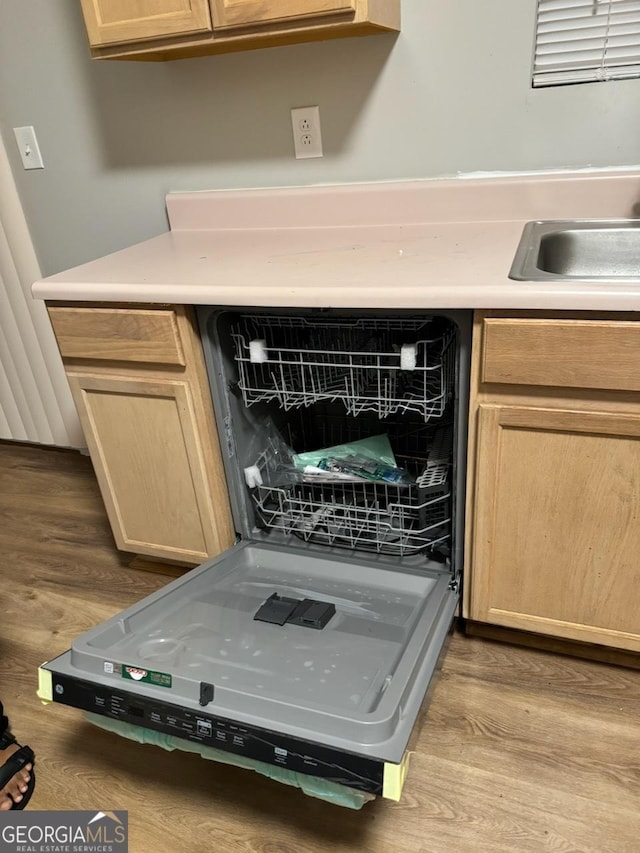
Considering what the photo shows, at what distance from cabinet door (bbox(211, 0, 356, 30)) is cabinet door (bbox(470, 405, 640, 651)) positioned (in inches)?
34.3

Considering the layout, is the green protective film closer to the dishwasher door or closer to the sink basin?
the dishwasher door

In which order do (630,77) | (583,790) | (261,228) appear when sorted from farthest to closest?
(261,228) < (630,77) < (583,790)

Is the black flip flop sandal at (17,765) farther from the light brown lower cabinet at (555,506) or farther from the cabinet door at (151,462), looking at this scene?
the light brown lower cabinet at (555,506)

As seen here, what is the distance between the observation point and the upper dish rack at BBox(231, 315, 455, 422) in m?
1.35

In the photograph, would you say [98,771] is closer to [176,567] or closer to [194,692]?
[194,692]

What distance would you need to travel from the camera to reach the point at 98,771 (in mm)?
1312

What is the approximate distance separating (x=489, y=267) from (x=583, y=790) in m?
1.02

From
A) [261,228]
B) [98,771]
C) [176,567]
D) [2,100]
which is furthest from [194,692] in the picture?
[2,100]

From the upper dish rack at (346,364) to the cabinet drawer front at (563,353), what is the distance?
157mm

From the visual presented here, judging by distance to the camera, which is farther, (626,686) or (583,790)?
(626,686)

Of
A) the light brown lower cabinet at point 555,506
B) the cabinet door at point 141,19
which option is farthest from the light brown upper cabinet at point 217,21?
the light brown lower cabinet at point 555,506

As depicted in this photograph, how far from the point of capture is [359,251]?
1487 mm

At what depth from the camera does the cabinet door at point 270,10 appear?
1.29 meters

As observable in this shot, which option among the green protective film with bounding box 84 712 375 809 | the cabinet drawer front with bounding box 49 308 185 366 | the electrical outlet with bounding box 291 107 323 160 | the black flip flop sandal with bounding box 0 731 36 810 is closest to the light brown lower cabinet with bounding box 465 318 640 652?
the green protective film with bounding box 84 712 375 809
